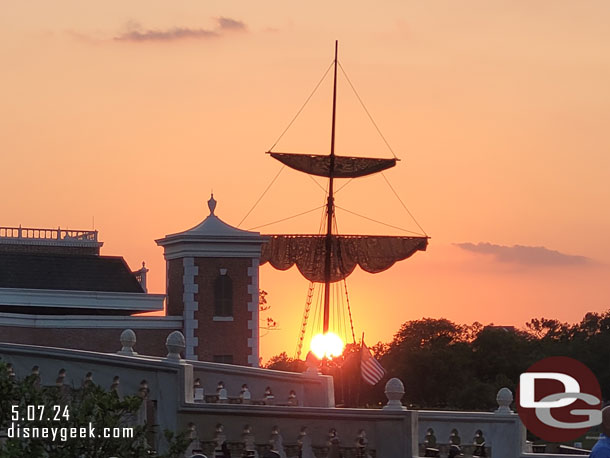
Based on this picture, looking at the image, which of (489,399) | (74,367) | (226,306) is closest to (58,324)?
(226,306)

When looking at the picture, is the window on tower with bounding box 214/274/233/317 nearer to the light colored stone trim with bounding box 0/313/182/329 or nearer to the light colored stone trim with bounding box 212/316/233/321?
the light colored stone trim with bounding box 212/316/233/321

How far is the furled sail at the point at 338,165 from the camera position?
65938 millimetres

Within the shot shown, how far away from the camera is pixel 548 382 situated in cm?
6788

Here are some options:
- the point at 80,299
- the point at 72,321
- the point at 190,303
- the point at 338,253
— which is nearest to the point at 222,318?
the point at 190,303

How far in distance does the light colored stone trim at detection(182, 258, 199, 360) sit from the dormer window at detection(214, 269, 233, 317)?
606 millimetres

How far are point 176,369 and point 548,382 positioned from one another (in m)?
45.5

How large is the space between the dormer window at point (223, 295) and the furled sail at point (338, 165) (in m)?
20.2

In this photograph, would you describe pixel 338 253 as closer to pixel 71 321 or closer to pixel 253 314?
pixel 253 314

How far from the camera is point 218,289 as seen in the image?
45.9m

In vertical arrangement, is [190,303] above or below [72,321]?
above

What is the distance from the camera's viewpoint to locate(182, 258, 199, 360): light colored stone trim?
45.0 meters

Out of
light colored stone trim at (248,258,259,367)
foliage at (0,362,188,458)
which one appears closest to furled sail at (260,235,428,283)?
light colored stone trim at (248,258,259,367)

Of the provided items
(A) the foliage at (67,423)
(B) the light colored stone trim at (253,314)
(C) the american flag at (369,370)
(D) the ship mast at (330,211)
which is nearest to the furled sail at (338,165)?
(D) the ship mast at (330,211)

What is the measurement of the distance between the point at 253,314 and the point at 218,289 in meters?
1.25
